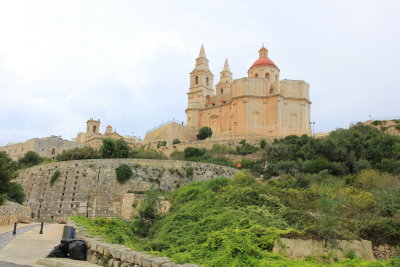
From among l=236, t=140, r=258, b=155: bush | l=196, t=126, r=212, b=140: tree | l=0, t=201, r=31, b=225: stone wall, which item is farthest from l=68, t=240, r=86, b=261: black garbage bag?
l=196, t=126, r=212, b=140: tree

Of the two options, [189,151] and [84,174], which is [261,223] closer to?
[84,174]

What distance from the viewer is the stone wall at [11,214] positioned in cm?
1764

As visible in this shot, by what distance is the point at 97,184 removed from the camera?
27.8 metres

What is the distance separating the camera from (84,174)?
2834 cm

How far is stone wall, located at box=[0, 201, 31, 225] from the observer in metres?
17.6

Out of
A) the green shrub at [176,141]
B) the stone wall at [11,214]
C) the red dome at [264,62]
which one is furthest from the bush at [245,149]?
the stone wall at [11,214]

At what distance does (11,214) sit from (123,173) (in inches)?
378

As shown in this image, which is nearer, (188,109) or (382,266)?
(382,266)

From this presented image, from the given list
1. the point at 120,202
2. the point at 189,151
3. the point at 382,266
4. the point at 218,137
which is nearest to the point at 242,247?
Result: the point at 382,266

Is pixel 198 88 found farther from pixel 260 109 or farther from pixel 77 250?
pixel 77 250

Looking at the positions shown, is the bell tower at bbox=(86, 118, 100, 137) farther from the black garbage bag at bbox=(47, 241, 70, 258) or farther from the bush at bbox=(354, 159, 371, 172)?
the black garbage bag at bbox=(47, 241, 70, 258)

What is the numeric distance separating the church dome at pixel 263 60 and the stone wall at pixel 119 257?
45.8 meters

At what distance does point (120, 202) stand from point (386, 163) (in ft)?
68.8

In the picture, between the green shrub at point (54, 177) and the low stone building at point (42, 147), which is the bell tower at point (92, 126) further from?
the green shrub at point (54, 177)
